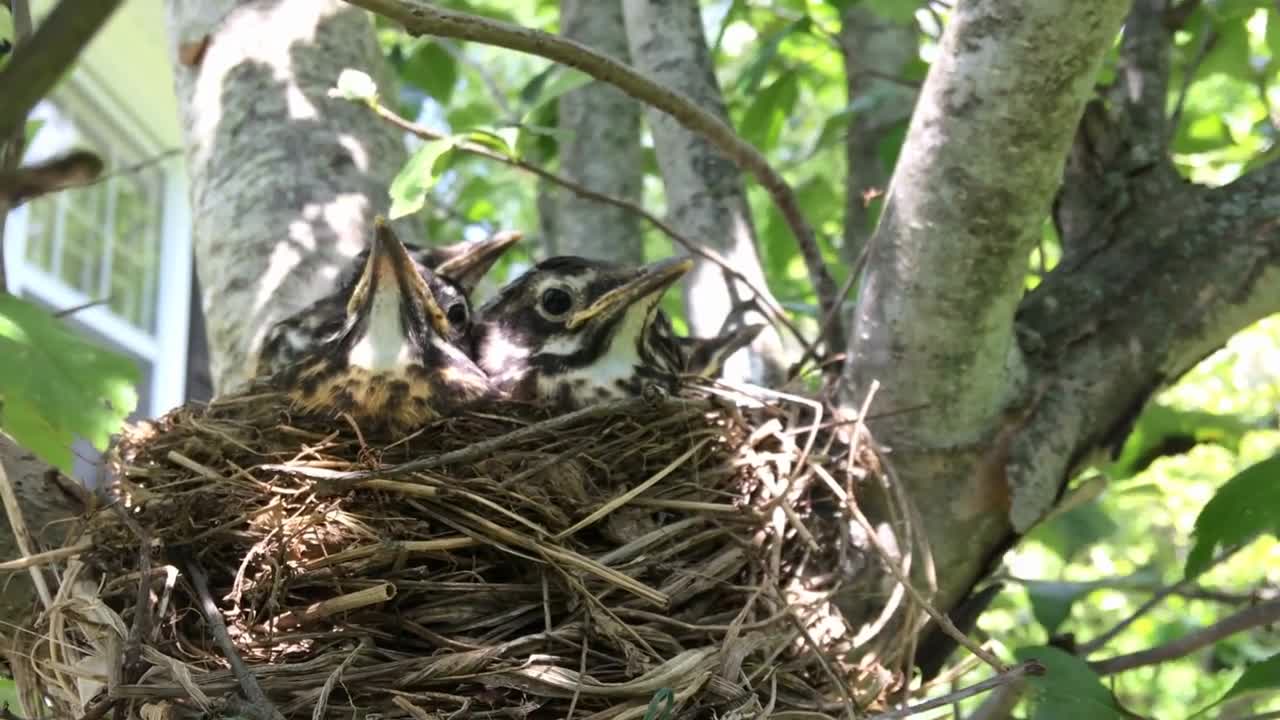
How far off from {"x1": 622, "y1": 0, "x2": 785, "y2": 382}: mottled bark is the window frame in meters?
3.66

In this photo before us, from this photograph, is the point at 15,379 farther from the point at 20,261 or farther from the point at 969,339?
the point at 20,261

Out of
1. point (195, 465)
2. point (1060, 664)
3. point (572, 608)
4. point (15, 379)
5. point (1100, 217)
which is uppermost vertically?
point (1100, 217)

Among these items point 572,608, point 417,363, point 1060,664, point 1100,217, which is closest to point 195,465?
point 417,363

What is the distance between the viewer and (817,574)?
1.58 metres

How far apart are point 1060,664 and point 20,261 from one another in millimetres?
4888

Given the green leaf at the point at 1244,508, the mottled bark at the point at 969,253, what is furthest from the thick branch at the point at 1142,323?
the green leaf at the point at 1244,508

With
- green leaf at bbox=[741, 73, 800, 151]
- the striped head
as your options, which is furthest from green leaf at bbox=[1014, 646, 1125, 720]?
green leaf at bbox=[741, 73, 800, 151]

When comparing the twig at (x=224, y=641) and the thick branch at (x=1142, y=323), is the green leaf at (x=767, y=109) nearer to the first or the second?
the thick branch at (x=1142, y=323)

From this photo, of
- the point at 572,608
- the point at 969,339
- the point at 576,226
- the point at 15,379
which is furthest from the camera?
the point at 576,226

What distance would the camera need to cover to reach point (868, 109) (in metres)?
2.39

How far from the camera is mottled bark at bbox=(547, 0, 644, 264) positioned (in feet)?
8.71

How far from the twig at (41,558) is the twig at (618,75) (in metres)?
0.65

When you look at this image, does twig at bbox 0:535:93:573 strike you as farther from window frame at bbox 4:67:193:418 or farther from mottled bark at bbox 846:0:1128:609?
window frame at bbox 4:67:193:418

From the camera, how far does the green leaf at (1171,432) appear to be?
1994 millimetres
